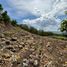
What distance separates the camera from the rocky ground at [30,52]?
18.4 meters

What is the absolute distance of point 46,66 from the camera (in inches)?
719

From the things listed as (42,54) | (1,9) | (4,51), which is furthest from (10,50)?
(1,9)

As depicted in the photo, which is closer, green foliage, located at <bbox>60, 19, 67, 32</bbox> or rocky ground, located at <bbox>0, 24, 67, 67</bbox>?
rocky ground, located at <bbox>0, 24, 67, 67</bbox>

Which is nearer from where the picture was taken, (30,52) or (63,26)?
(30,52)

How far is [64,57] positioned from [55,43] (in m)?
3.74

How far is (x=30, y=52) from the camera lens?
68.1ft

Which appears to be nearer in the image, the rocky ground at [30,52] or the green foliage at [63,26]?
the rocky ground at [30,52]

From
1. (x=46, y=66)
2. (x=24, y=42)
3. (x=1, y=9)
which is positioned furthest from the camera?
(x=1, y=9)

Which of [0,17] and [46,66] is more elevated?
[0,17]

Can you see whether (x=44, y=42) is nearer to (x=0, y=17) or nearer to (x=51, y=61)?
(x=51, y=61)

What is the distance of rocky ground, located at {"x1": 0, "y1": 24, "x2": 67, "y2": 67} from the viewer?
1841cm

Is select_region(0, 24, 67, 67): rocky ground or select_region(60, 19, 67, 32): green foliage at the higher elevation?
select_region(60, 19, 67, 32): green foliage

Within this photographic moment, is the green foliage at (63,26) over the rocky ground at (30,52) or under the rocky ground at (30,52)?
over

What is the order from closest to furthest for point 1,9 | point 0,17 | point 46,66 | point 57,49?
point 46,66 → point 57,49 → point 0,17 → point 1,9
